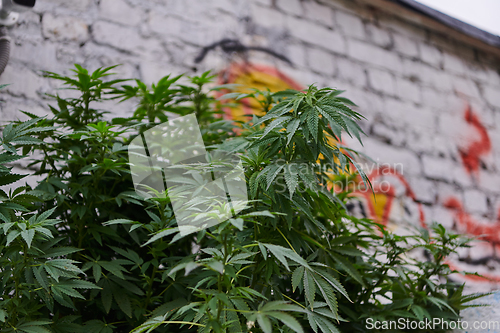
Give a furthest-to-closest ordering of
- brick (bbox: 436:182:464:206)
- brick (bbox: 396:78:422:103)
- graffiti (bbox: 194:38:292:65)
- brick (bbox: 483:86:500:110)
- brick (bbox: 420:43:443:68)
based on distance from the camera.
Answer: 1. brick (bbox: 483:86:500:110)
2. brick (bbox: 420:43:443:68)
3. brick (bbox: 396:78:422:103)
4. brick (bbox: 436:182:464:206)
5. graffiti (bbox: 194:38:292:65)

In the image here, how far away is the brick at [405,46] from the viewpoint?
260 cm

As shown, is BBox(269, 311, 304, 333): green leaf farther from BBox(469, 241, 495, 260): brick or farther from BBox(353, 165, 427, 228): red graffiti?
BBox(469, 241, 495, 260): brick

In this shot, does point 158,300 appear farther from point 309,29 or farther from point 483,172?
point 483,172

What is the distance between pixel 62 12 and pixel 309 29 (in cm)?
140

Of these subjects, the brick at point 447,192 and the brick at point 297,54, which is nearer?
the brick at point 297,54

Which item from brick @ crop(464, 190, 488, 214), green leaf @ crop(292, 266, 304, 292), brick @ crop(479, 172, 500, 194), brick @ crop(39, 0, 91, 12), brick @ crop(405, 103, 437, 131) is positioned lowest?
green leaf @ crop(292, 266, 304, 292)

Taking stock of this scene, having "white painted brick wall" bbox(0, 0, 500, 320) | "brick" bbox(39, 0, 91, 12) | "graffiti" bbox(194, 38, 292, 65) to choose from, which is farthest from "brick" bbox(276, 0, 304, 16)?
"brick" bbox(39, 0, 91, 12)

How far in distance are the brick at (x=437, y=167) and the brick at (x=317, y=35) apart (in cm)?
91

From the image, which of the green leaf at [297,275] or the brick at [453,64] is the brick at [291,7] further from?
the green leaf at [297,275]

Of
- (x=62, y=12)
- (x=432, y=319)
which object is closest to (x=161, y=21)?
(x=62, y=12)

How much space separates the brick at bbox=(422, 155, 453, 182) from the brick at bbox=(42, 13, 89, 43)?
7.02 ft

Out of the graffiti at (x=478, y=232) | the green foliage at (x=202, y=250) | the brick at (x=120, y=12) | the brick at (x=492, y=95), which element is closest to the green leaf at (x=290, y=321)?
the green foliage at (x=202, y=250)

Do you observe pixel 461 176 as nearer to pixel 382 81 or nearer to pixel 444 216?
pixel 444 216

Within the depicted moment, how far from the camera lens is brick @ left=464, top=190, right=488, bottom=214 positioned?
2502 millimetres
